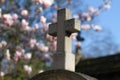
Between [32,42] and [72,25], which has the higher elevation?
[72,25]

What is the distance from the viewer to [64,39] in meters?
6.90

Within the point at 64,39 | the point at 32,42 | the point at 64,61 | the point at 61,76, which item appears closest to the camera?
the point at 61,76

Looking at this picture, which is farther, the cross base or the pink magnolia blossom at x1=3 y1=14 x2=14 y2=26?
the pink magnolia blossom at x1=3 y1=14 x2=14 y2=26

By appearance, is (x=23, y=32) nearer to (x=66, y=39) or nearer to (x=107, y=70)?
(x=107, y=70)

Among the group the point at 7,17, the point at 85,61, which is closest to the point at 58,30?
the point at 7,17

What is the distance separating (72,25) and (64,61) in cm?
67

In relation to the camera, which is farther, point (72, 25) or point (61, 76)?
point (72, 25)

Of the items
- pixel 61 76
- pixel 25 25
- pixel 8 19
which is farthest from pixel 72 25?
pixel 25 25

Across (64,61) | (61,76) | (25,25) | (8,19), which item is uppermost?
(8,19)

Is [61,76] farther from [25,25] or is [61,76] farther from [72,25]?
[25,25]

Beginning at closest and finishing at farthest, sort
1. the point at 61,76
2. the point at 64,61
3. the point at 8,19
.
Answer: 1. the point at 61,76
2. the point at 64,61
3. the point at 8,19

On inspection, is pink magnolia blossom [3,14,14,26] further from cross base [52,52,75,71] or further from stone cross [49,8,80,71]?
cross base [52,52,75,71]

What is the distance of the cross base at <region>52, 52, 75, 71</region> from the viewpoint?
6.68 m

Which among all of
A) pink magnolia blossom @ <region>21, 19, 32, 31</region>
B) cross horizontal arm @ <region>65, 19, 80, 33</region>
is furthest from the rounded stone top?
pink magnolia blossom @ <region>21, 19, 32, 31</region>
